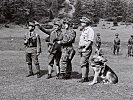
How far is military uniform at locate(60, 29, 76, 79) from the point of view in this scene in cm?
1027

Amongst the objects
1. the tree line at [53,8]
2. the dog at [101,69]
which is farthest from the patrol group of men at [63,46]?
the tree line at [53,8]

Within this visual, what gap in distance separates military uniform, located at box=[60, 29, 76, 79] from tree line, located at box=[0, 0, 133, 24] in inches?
2237

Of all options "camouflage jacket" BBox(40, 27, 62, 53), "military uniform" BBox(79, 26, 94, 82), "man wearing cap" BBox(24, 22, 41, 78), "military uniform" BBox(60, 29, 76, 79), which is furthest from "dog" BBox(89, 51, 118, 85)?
"man wearing cap" BBox(24, 22, 41, 78)

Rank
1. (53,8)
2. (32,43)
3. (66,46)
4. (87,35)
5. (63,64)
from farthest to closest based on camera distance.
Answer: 1. (53,8)
2. (32,43)
3. (63,64)
4. (66,46)
5. (87,35)

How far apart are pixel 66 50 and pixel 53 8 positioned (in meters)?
101

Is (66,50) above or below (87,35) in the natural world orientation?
below

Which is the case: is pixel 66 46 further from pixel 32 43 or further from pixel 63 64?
pixel 32 43

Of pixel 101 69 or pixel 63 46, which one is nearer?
pixel 101 69

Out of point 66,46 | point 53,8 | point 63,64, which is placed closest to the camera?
point 66,46

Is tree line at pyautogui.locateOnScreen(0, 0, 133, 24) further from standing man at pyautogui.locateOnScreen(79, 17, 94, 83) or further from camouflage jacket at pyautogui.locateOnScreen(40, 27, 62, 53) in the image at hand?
standing man at pyautogui.locateOnScreen(79, 17, 94, 83)

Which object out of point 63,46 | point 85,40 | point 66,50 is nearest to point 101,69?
point 85,40

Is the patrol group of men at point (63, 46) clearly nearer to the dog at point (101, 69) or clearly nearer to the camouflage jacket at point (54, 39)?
the camouflage jacket at point (54, 39)

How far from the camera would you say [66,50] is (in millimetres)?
10430

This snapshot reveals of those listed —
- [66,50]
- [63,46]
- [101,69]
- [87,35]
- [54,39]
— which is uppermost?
[87,35]
